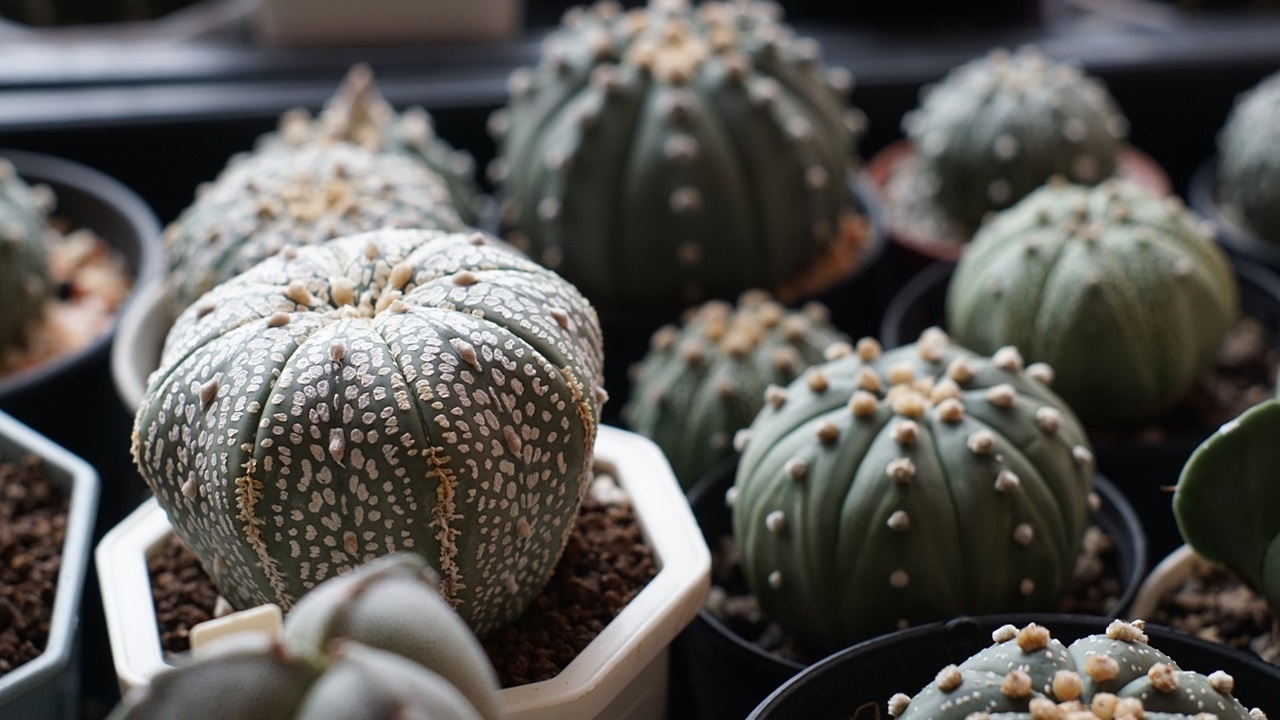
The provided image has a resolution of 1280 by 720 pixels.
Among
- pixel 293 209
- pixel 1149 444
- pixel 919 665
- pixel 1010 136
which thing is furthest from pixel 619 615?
pixel 1010 136

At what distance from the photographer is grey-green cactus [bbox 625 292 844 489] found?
1444 millimetres

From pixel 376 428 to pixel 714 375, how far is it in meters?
0.61

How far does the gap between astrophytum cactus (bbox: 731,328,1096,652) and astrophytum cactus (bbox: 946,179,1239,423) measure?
0.79 ft

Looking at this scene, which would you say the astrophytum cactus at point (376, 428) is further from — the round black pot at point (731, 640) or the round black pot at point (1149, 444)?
the round black pot at point (1149, 444)

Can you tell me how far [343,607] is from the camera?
70 cm

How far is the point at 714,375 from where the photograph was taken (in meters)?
1.46

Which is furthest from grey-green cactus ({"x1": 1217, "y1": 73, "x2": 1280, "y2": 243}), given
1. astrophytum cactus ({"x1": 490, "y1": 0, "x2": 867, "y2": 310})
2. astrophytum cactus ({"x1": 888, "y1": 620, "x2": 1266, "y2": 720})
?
astrophytum cactus ({"x1": 888, "y1": 620, "x2": 1266, "y2": 720})

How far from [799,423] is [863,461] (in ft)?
0.26

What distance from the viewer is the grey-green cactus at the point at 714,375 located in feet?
4.74

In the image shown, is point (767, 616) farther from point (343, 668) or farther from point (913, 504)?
point (343, 668)

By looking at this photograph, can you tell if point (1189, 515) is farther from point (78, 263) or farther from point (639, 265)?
point (78, 263)

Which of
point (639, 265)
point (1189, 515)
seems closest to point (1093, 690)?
point (1189, 515)

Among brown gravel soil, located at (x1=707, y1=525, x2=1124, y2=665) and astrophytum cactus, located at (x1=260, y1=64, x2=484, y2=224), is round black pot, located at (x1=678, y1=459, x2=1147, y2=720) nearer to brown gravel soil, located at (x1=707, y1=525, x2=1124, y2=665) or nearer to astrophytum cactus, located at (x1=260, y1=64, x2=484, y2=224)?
brown gravel soil, located at (x1=707, y1=525, x2=1124, y2=665)

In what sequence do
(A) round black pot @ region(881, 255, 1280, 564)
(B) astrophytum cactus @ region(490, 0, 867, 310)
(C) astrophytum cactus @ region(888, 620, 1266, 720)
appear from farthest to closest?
1. (B) astrophytum cactus @ region(490, 0, 867, 310)
2. (A) round black pot @ region(881, 255, 1280, 564)
3. (C) astrophytum cactus @ region(888, 620, 1266, 720)
